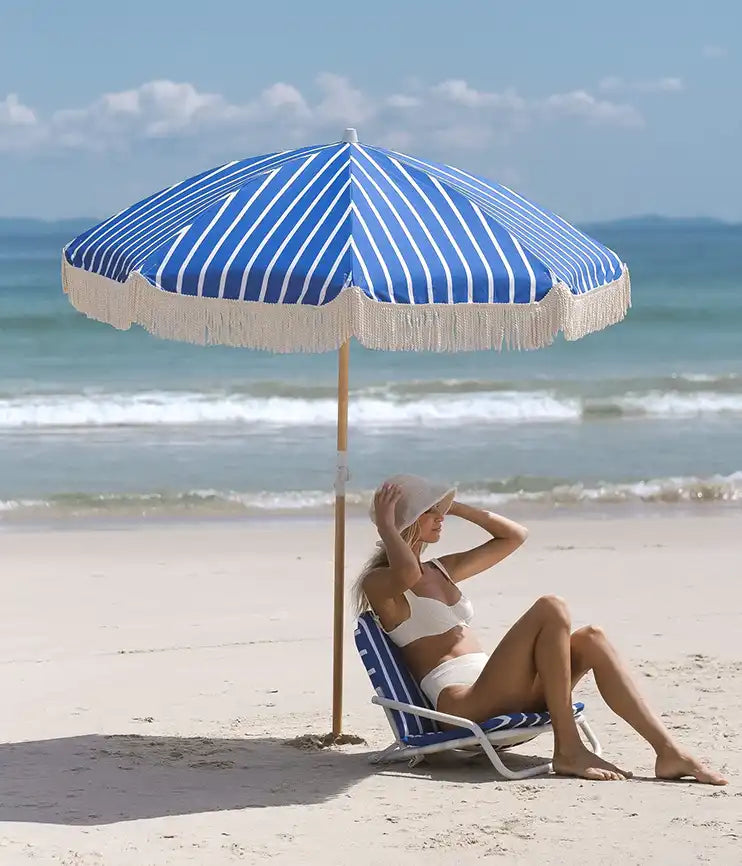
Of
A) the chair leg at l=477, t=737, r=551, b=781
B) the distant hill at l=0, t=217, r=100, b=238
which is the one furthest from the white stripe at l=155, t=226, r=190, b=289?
the distant hill at l=0, t=217, r=100, b=238

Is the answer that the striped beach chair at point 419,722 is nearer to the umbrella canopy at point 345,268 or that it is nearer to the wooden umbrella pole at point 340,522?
the wooden umbrella pole at point 340,522

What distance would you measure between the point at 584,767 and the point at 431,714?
21.4 inches

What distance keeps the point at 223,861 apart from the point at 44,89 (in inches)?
2468

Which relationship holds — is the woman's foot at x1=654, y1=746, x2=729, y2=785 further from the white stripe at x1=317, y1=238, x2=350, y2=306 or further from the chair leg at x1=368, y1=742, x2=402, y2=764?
the white stripe at x1=317, y1=238, x2=350, y2=306

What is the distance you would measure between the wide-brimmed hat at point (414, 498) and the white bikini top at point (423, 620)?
0.87 ft

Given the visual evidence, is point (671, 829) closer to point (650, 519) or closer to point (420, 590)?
point (420, 590)

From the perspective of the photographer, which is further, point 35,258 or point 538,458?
point 35,258

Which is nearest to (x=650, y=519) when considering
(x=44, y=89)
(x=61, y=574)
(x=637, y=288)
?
(x=61, y=574)

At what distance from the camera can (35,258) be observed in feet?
150

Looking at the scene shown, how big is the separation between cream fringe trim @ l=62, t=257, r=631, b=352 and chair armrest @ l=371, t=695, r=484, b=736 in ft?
4.05

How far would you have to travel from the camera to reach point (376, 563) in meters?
5.01

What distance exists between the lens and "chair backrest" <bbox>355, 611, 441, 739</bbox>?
495cm

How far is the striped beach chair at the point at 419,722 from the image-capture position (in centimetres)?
480

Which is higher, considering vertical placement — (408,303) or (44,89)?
(44,89)
